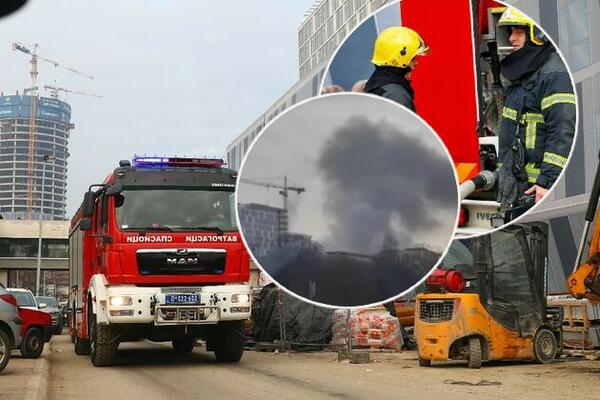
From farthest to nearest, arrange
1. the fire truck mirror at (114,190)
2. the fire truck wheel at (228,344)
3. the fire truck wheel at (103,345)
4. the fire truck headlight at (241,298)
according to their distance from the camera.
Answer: the fire truck wheel at (228,344) < the fire truck wheel at (103,345) < the fire truck headlight at (241,298) < the fire truck mirror at (114,190)

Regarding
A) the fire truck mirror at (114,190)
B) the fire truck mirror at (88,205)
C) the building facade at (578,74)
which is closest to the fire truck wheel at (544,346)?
the fire truck mirror at (114,190)

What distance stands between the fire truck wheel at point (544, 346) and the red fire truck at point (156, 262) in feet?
19.0

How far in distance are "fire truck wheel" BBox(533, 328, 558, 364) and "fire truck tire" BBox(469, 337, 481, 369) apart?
4.64ft

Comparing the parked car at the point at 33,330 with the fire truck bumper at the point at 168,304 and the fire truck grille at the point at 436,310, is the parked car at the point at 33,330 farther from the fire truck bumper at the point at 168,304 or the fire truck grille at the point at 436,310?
the fire truck grille at the point at 436,310

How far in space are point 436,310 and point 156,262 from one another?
18.9 feet

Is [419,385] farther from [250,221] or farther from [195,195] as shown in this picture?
[250,221]

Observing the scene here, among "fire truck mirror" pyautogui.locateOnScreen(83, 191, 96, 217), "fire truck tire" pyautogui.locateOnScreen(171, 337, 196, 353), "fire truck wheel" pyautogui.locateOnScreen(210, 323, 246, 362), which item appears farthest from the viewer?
"fire truck tire" pyautogui.locateOnScreen(171, 337, 196, 353)

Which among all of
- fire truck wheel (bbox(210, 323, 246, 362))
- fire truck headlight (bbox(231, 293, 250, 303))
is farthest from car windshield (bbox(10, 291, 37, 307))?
fire truck headlight (bbox(231, 293, 250, 303))

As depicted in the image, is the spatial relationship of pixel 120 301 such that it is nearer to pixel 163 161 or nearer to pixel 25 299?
pixel 163 161

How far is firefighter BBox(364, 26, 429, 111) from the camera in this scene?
4.26 feet

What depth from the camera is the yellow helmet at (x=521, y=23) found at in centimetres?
138

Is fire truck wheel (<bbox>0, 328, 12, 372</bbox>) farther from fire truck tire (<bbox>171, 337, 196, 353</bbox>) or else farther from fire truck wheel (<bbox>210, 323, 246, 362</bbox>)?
fire truck tire (<bbox>171, 337, 196, 353</bbox>)

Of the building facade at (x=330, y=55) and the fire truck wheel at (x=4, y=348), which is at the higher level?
the building facade at (x=330, y=55)

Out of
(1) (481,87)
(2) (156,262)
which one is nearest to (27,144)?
(1) (481,87)
